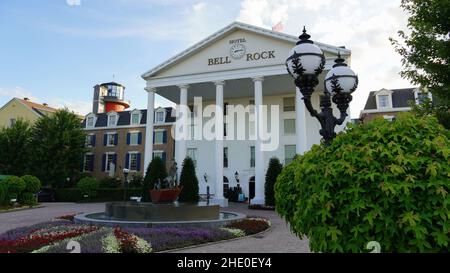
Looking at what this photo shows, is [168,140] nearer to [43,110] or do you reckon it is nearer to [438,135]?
[43,110]

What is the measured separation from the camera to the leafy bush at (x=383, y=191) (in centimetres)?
322

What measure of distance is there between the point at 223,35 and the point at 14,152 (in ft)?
109

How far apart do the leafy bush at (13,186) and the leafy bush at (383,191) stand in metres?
30.5

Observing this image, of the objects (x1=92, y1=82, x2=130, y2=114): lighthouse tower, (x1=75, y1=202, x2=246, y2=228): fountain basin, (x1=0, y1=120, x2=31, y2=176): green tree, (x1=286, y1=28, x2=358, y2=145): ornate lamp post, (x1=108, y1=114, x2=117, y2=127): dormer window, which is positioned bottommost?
(x1=75, y1=202, x2=246, y2=228): fountain basin

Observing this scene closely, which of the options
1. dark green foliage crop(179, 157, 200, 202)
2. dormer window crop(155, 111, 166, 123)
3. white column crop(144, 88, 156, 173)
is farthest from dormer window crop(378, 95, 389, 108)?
dormer window crop(155, 111, 166, 123)

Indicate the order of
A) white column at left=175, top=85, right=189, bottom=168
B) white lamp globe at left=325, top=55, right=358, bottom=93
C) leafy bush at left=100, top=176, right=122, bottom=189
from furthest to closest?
leafy bush at left=100, top=176, right=122, bottom=189, white column at left=175, top=85, right=189, bottom=168, white lamp globe at left=325, top=55, right=358, bottom=93

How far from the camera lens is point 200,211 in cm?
1462

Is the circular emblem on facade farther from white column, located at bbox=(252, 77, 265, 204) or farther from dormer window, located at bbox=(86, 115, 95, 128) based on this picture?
dormer window, located at bbox=(86, 115, 95, 128)

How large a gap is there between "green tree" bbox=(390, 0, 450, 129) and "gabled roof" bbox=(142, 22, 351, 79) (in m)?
17.0

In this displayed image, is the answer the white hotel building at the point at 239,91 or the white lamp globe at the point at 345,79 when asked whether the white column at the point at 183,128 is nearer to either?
the white hotel building at the point at 239,91

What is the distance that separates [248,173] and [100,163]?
2424 centimetres

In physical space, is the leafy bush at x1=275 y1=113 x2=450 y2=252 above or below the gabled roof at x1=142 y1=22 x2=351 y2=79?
below

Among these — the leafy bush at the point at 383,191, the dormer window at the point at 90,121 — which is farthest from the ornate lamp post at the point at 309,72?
the dormer window at the point at 90,121

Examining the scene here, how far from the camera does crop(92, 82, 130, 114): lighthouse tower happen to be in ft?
202
